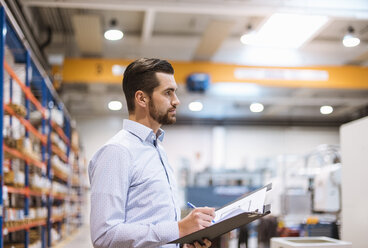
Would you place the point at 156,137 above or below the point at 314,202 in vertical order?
above

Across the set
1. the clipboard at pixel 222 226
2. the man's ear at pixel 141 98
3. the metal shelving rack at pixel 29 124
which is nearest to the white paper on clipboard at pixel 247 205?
the clipboard at pixel 222 226

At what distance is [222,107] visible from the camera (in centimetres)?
1783

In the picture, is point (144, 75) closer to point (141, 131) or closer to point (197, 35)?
point (141, 131)

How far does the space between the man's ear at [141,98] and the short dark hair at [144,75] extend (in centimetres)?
1

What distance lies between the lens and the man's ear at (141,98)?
6.31 ft

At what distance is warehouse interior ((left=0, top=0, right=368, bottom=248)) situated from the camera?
19.8 ft

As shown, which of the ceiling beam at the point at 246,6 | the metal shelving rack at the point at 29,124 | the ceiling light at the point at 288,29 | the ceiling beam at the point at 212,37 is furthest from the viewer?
the ceiling beam at the point at 212,37

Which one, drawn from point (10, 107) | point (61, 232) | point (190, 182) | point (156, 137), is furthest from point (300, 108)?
point (156, 137)

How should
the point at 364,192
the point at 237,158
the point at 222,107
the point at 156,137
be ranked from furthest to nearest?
1. the point at 237,158
2. the point at 222,107
3. the point at 364,192
4. the point at 156,137

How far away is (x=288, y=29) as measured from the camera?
964 cm

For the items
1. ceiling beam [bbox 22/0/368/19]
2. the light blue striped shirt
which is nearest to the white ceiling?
ceiling beam [bbox 22/0/368/19]

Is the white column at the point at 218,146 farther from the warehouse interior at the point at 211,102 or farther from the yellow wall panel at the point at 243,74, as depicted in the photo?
the yellow wall panel at the point at 243,74

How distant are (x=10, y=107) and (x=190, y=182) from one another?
9796 mm

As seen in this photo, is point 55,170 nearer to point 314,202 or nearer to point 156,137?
point 314,202
